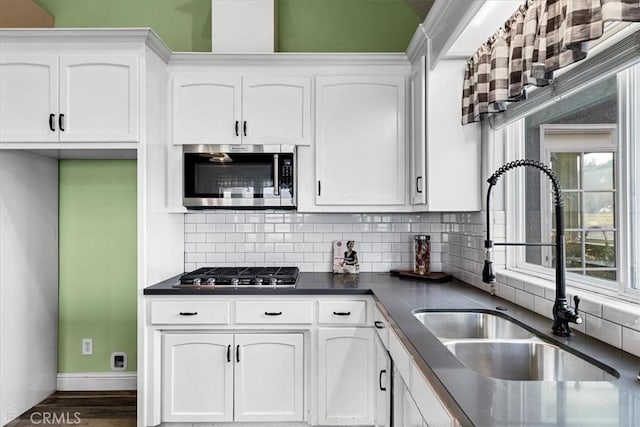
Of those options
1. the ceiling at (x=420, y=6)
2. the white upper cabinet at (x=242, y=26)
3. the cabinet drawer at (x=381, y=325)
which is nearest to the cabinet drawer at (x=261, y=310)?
the cabinet drawer at (x=381, y=325)

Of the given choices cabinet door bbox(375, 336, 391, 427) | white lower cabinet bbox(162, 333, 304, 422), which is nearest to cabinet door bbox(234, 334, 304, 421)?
white lower cabinet bbox(162, 333, 304, 422)

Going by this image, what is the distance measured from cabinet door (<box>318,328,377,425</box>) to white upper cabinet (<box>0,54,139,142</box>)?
1.62m

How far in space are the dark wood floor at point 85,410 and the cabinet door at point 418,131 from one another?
87.3 inches

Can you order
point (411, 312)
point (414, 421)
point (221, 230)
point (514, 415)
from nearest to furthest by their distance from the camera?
point (514, 415) → point (414, 421) → point (411, 312) → point (221, 230)

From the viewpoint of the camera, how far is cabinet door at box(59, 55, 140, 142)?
222 cm

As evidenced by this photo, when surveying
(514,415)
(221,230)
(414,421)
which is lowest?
(414,421)

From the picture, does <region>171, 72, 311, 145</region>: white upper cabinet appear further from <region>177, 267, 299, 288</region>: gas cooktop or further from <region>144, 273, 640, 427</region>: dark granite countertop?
<region>144, 273, 640, 427</region>: dark granite countertop

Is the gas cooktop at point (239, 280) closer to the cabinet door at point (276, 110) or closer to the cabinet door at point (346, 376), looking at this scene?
→ the cabinet door at point (346, 376)

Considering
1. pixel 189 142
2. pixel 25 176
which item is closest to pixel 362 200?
pixel 189 142

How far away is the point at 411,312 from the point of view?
67.2 inches

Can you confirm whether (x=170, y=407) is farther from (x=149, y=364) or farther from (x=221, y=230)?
(x=221, y=230)

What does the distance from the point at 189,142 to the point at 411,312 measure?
5.54ft

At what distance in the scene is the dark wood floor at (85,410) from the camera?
242 centimetres

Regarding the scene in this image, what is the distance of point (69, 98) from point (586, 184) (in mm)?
2607
